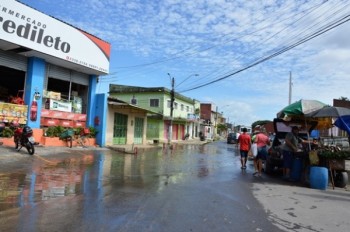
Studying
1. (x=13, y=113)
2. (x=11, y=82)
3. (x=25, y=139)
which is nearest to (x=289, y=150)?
(x=25, y=139)

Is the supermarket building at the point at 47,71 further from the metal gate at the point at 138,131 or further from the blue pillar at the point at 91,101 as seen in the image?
the metal gate at the point at 138,131

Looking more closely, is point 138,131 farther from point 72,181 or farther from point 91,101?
point 72,181

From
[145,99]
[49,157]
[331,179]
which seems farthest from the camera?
[145,99]

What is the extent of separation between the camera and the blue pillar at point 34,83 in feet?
66.1

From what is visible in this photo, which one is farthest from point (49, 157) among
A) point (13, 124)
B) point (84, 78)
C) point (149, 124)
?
point (149, 124)

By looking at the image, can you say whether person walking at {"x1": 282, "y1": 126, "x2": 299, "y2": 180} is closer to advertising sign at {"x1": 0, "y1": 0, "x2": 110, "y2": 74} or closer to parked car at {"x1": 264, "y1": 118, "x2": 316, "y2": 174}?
parked car at {"x1": 264, "y1": 118, "x2": 316, "y2": 174}

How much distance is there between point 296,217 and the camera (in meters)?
7.52

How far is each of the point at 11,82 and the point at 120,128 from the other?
31.1ft

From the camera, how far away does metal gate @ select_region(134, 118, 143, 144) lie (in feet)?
111

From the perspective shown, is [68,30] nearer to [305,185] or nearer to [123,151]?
[123,151]

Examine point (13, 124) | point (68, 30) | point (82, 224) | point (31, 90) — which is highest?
point (68, 30)

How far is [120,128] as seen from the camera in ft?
98.3

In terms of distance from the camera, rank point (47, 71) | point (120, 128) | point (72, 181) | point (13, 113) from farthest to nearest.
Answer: point (120, 128) < point (47, 71) < point (13, 113) < point (72, 181)

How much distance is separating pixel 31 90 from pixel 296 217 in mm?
16594
